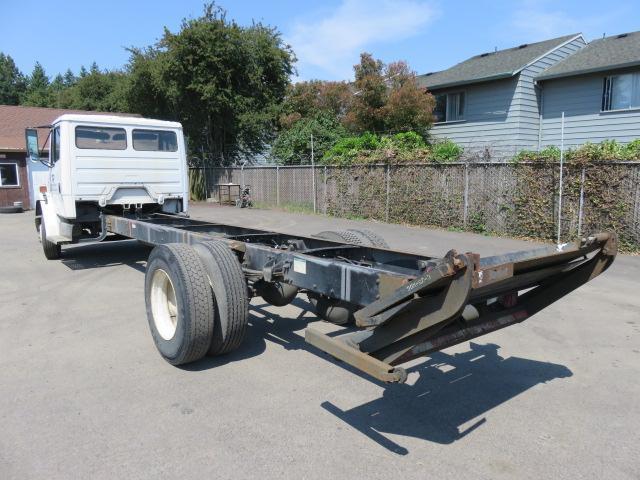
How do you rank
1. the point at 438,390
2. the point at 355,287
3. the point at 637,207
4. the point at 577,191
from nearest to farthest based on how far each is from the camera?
the point at 355,287 < the point at 438,390 < the point at 637,207 < the point at 577,191

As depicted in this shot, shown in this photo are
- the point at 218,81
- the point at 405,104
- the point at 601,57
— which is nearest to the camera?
the point at 601,57

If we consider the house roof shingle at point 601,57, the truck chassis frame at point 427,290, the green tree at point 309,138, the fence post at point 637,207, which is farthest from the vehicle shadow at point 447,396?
the green tree at point 309,138

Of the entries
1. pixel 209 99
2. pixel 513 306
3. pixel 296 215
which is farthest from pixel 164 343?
pixel 209 99

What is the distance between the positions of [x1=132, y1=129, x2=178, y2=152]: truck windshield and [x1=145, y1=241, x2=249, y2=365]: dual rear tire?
538 centimetres

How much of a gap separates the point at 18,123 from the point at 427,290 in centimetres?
2966

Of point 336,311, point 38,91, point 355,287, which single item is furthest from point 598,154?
point 38,91

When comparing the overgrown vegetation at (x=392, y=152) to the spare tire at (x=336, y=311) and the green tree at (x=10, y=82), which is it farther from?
the green tree at (x=10, y=82)

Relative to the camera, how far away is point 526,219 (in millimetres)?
12188

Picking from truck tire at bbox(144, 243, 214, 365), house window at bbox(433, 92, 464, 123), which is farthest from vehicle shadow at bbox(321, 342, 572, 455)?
house window at bbox(433, 92, 464, 123)

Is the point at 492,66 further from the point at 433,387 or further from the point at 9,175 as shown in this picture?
Result: the point at 9,175

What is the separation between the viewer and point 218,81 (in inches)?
1034

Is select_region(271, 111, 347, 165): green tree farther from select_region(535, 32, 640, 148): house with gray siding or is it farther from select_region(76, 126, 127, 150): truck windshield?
select_region(76, 126, 127, 150): truck windshield

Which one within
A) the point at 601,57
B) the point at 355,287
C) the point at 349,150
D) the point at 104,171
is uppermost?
the point at 601,57

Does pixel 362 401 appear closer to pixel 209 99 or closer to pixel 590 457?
pixel 590 457
